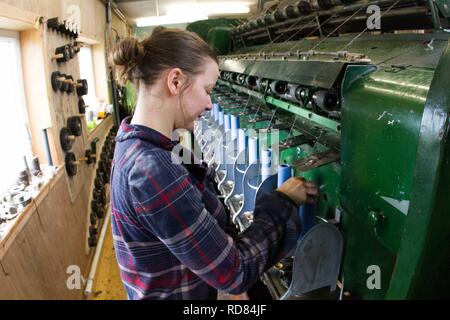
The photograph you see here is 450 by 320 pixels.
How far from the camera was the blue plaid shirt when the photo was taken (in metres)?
0.84

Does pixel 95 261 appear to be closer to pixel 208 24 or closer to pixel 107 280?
pixel 107 280

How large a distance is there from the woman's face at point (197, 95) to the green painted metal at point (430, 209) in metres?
0.57

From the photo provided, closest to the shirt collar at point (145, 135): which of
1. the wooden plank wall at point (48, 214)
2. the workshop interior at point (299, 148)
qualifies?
the workshop interior at point (299, 148)

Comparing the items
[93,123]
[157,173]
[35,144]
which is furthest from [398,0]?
[93,123]

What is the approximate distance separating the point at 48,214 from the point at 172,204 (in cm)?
195

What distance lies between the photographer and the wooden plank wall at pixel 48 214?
1842 millimetres

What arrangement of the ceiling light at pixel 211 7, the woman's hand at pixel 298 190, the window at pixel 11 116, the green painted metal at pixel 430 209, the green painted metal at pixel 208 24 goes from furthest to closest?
the ceiling light at pixel 211 7
the green painted metal at pixel 208 24
the window at pixel 11 116
the woman's hand at pixel 298 190
the green painted metal at pixel 430 209

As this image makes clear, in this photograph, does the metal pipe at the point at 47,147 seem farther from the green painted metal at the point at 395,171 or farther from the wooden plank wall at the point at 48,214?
the green painted metal at the point at 395,171

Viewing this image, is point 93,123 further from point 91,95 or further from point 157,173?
point 157,173

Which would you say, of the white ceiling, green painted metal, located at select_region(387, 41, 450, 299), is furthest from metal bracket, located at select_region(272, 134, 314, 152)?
the white ceiling

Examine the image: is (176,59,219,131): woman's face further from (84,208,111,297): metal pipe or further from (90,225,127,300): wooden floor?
(84,208,111,297): metal pipe

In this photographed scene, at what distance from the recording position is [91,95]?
17.0ft

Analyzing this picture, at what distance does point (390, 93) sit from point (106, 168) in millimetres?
4272

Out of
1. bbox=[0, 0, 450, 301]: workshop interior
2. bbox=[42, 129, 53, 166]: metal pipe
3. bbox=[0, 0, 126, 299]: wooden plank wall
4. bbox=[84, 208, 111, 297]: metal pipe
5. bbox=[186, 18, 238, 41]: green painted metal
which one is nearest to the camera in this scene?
bbox=[0, 0, 450, 301]: workshop interior
